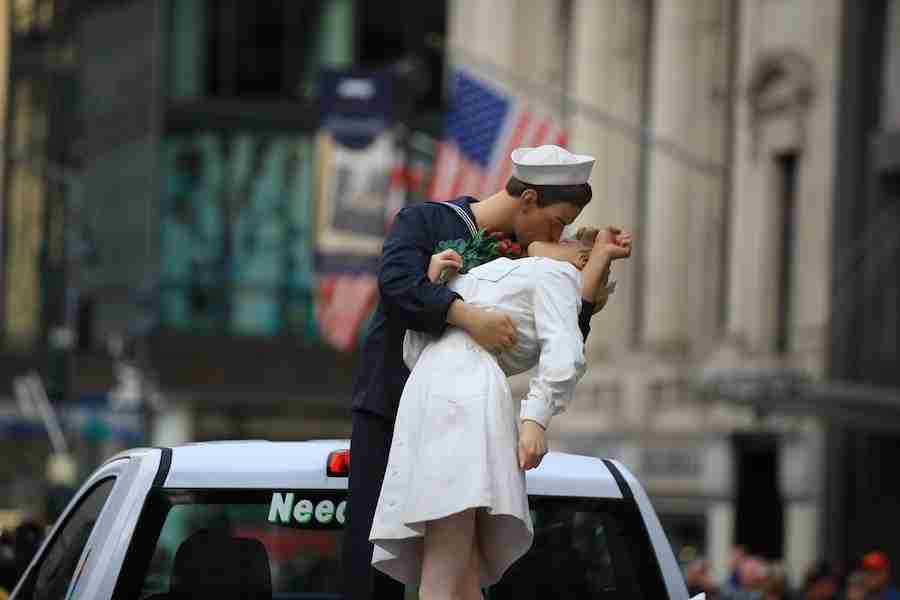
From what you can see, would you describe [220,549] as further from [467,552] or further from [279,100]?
[279,100]

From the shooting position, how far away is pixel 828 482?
108 feet

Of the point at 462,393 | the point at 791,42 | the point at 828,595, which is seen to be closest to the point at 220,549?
the point at 462,393

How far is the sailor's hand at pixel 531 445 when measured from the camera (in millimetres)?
5484

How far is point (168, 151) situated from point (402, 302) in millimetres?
54123

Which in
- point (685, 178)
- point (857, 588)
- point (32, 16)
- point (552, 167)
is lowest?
point (857, 588)

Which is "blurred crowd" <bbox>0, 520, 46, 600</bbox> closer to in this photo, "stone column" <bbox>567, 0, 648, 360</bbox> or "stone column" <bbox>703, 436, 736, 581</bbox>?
"stone column" <bbox>703, 436, 736, 581</bbox>

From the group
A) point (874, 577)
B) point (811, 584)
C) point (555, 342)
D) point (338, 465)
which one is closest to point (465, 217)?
point (338, 465)

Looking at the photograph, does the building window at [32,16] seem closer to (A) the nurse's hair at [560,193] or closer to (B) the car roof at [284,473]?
(B) the car roof at [284,473]

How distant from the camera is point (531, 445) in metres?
5.48

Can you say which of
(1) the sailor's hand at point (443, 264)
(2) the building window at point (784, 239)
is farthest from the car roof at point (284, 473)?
(2) the building window at point (784, 239)

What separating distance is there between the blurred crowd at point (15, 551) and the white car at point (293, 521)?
2595 mm

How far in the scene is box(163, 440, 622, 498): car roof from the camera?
258 inches

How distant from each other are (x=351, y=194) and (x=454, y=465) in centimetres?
3148

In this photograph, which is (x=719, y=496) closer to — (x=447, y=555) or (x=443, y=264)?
(x=443, y=264)
